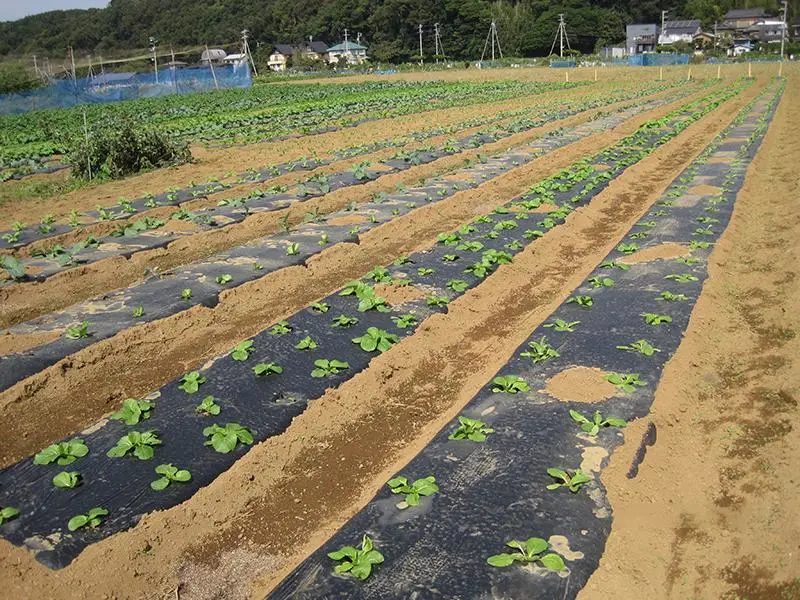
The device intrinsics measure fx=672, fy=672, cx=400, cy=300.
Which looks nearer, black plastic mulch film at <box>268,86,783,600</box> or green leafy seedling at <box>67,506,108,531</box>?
black plastic mulch film at <box>268,86,783,600</box>

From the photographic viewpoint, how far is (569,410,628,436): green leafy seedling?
16.0 feet

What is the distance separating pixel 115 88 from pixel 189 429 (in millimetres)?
52280

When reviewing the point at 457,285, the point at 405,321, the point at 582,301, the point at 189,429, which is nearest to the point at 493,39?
the point at 457,285

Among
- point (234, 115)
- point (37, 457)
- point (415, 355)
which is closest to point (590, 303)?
point (415, 355)

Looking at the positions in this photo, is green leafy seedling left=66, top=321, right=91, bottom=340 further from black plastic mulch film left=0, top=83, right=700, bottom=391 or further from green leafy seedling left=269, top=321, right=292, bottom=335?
green leafy seedling left=269, top=321, right=292, bottom=335

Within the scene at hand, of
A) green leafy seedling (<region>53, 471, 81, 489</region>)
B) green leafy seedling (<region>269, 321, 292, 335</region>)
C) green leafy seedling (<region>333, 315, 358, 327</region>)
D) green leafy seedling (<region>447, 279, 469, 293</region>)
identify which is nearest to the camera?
green leafy seedling (<region>53, 471, 81, 489</region>)

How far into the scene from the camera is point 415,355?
263 inches

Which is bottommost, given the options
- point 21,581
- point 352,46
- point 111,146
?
point 21,581

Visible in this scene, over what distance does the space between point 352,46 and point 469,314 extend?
119692 millimetres

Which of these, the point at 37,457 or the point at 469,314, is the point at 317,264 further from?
the point at 37,457

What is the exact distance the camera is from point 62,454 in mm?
4930

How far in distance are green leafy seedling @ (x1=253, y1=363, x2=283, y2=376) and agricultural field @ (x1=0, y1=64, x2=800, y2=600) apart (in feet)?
0.10

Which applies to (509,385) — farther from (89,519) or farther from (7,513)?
(7,513)

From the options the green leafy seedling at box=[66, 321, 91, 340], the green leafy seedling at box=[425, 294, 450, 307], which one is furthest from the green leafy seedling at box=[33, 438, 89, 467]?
the green leafy seedling at box=[425, 294, 450, 307]
